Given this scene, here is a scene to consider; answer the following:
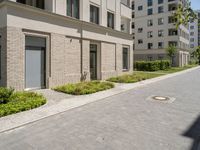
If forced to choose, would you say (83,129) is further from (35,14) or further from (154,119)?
(35,14)

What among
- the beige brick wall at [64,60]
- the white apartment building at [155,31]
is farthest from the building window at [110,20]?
the white apartment building at [155,31]

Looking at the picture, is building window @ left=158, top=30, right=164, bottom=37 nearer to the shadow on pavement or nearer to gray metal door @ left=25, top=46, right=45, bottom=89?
gray metal door @ left=25, top=46, right=45, bottom=89

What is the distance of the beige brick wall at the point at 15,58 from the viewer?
1085 cm

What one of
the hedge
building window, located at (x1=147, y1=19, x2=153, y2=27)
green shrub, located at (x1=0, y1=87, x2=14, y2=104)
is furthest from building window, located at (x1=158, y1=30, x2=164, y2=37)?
green shrub, located at (x1=0, y1=87, x2=14, y2=104)

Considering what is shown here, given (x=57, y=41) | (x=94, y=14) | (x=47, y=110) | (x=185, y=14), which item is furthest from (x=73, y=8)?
(x=185, y=14)

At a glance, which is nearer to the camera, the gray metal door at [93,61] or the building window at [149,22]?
the gray metal door at [93,61]

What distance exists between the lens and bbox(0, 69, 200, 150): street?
4.93 meters

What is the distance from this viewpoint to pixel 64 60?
14.2 m

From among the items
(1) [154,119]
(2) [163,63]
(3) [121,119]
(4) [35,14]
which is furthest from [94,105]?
(2) [163,63]

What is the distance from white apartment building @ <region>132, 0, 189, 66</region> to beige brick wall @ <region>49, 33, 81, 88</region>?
134ft

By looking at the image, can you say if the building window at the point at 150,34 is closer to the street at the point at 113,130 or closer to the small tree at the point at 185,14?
the street at the point at 113,130

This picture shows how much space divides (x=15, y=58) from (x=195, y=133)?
32.2 ft

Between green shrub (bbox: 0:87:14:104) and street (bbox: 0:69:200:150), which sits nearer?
street (bbox: 0:69:200:150)

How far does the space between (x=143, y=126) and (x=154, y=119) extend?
0.91 m
